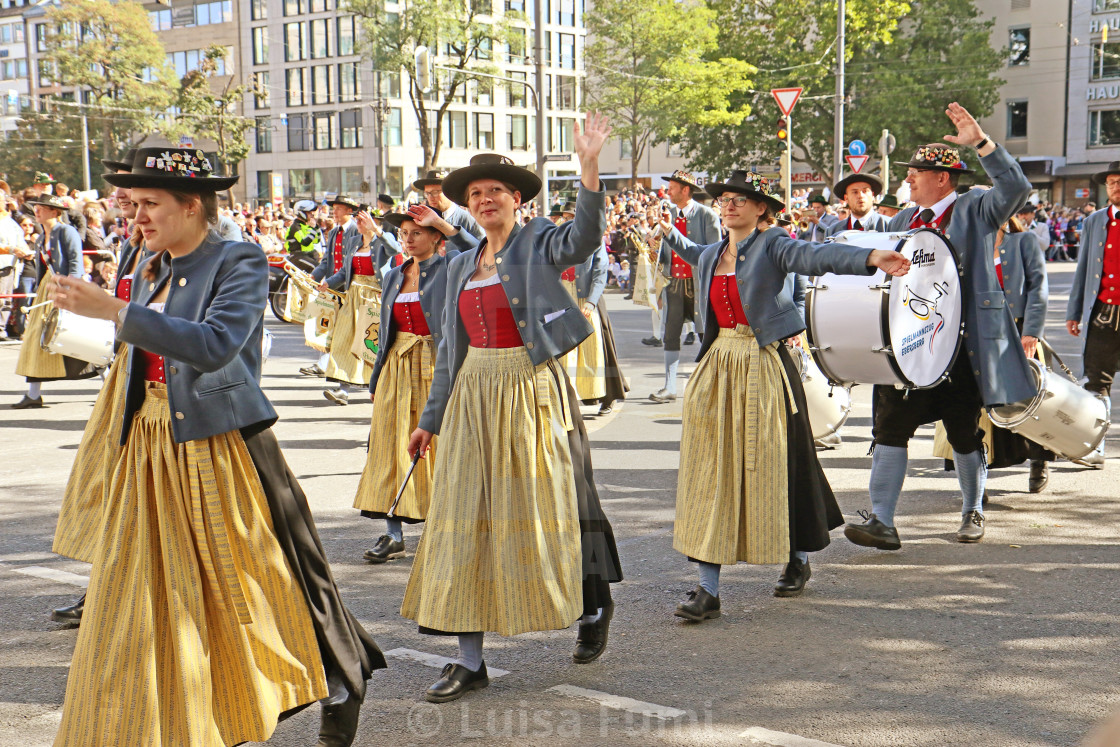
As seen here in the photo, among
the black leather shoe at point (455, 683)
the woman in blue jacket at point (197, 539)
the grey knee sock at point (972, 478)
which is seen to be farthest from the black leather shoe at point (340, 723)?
the grey knee sock at point (972, 478)

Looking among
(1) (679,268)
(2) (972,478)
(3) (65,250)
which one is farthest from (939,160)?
(3) (65,250)

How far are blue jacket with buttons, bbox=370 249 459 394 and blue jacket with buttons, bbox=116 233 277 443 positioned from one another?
2.16 m

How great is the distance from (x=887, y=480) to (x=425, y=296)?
254cm

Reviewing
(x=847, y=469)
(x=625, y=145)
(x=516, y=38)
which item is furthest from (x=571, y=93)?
(x=847, y=469)

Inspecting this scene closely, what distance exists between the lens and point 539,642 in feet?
16.2

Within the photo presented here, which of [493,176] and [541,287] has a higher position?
[493,176]

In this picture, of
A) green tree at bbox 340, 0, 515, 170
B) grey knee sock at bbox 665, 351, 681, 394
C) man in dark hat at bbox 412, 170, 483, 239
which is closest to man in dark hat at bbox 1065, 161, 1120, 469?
man in dark hat at bbox 412, 170, 483, 239

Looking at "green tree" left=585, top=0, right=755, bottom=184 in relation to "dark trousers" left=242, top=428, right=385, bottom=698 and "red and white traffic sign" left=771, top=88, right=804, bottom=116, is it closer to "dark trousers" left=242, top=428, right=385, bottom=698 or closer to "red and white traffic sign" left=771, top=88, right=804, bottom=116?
"red and white traffic sign" left=771, top=88, right=804, bottom=116

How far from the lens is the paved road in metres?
3.98

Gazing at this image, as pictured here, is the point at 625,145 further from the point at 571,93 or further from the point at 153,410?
the point at 153,410

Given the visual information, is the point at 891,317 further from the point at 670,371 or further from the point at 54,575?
the point at 670,371

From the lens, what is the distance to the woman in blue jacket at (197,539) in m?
3.21

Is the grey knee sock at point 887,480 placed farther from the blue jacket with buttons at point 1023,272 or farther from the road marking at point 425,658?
the road marking at point 425,658

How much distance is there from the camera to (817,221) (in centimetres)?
1384
